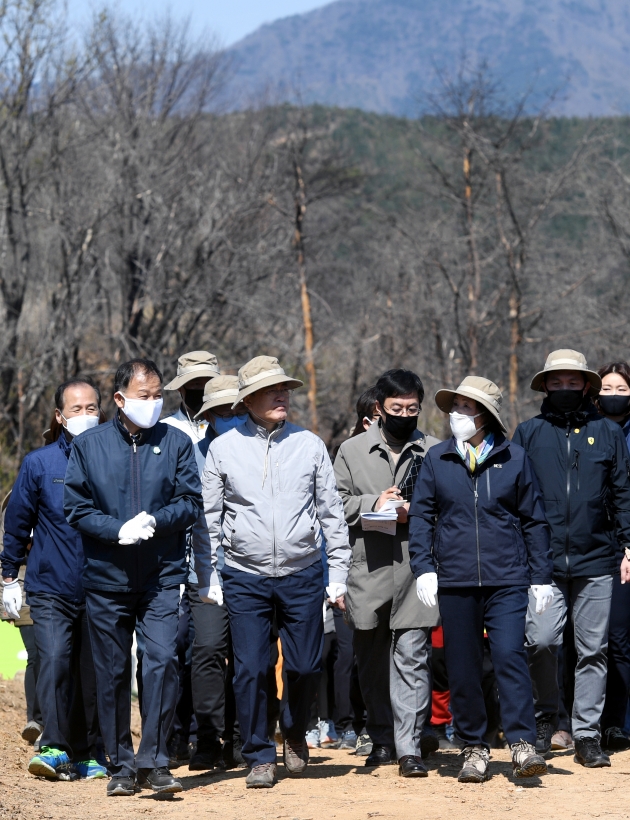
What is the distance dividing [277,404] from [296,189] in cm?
1735

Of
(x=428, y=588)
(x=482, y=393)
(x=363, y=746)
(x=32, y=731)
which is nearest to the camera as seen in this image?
(x=428, y=588)

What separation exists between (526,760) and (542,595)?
32.1 inches

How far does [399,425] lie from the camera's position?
20.7ft

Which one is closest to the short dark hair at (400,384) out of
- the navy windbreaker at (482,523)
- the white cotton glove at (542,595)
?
the navy windbreaker at (482,523)

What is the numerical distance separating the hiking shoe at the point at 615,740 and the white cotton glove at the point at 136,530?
314cm

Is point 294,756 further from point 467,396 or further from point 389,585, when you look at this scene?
point 467,396

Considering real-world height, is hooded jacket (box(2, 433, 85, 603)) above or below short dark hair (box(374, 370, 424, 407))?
below

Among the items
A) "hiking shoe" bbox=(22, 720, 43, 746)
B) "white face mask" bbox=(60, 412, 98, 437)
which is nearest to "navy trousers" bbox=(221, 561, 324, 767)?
"white face mask" bbox=(60, 412, 98, 437)

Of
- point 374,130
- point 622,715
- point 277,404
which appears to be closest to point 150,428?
point 277,404

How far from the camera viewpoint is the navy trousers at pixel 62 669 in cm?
605

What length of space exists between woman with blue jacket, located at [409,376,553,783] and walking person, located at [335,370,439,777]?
0.66 feet

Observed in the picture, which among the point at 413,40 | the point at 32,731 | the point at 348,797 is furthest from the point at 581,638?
the point at 413,40

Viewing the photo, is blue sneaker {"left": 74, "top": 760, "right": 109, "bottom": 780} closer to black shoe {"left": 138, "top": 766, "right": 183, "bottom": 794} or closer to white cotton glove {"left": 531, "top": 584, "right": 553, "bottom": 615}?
black shoe {"left": 138, "top": 766, "right": 183, "bottom": 794}

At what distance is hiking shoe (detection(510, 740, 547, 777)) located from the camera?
18.6 ft
